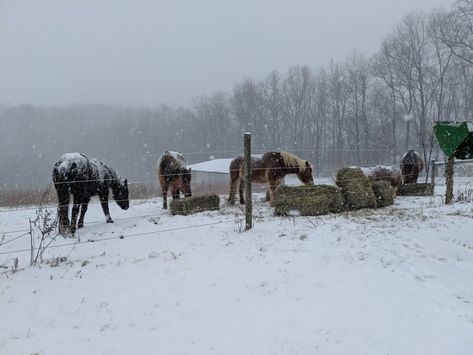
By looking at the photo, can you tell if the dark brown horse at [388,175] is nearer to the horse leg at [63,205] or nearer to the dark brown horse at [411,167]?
the dark brown horse at [411,167]

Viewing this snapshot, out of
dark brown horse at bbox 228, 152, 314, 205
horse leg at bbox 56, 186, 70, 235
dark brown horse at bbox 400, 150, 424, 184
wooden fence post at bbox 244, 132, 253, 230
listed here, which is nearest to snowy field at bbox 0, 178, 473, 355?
wooden fence post at bbox 244, 132, 253, 230

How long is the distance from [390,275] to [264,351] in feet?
6.86

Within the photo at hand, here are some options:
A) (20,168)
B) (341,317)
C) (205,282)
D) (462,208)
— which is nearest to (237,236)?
(205,282)

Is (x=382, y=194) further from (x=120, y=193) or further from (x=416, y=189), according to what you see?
(x=120, y=193)

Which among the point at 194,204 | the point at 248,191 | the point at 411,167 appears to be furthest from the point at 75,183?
the point at 411,167

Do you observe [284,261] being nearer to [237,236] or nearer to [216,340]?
[237,236]

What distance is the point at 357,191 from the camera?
29.5ft

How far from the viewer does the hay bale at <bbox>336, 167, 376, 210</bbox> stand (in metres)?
8.95

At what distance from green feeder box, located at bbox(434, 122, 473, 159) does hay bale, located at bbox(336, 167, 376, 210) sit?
6.39 ft

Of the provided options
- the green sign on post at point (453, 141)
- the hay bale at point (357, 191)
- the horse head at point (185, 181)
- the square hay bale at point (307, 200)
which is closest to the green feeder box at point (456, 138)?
the green sign on post at point (453, 141)

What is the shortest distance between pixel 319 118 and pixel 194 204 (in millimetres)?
52814

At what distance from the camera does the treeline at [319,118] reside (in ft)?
137

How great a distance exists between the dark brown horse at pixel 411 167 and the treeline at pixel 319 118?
104 inches

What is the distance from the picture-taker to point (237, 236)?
6238 mm
